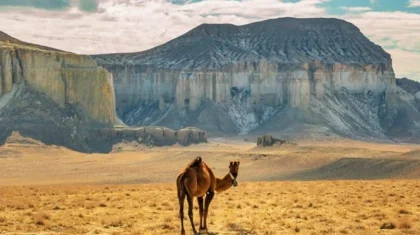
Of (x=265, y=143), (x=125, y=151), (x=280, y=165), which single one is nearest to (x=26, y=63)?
(x=125, y=151)

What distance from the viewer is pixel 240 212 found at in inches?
865

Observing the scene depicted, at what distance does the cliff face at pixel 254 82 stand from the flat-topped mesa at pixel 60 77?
33.7 metres

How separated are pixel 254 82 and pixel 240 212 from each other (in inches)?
4279

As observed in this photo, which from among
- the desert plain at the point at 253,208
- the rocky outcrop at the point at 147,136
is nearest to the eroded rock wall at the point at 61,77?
the rocky outcrop at the point at 147,136

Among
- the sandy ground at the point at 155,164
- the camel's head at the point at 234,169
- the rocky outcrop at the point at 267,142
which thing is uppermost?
the camel's head at the point at 234,169

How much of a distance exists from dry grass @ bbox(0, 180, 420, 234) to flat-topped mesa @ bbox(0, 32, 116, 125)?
51.6 meters

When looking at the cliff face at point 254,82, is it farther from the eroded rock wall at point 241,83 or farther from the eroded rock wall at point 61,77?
the eroded rock wall at point 61,77

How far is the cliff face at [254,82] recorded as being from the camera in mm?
124500

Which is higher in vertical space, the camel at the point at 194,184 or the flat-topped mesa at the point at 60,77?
the flat-topped mesa at the point at 60,77

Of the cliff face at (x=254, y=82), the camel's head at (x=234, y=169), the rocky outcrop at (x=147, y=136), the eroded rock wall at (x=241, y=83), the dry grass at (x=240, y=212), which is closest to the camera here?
the camel's head at (x=234, y=169)

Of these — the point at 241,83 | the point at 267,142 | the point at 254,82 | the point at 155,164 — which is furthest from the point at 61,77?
the point at 254,82

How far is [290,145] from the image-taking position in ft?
265

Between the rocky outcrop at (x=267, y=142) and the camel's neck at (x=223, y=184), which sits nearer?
the camel's neck at (x=223, y=184)

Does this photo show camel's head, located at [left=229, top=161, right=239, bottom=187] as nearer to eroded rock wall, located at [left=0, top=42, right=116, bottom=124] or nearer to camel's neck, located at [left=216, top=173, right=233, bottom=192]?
camel's neck, located at [left=216, top=173, right=233, bottom=192]
